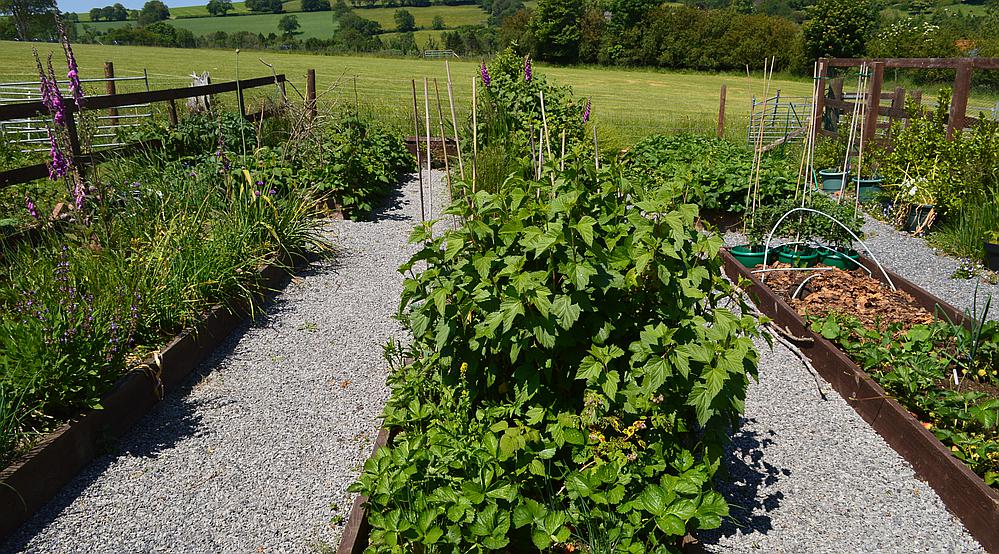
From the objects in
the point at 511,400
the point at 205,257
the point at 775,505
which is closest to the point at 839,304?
the point at 775,505

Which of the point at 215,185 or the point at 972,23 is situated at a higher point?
the point at 972,23

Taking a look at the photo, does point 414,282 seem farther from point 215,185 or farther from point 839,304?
point 215,185

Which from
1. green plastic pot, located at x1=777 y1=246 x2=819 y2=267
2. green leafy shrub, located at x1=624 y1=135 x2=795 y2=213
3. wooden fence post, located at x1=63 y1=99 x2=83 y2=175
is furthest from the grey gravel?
wooden fence post, located at x1=63 y1=99 x2=83 y2=175

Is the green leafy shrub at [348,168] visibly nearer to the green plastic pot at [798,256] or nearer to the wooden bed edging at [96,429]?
the wooden bed edging at [96,429]

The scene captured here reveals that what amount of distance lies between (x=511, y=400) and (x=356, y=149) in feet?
17.9

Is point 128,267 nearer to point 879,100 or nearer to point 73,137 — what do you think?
point 73,137

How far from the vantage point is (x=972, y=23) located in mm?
44000

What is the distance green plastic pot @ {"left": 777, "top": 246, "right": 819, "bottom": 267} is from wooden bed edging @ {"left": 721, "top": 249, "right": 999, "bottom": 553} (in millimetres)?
955

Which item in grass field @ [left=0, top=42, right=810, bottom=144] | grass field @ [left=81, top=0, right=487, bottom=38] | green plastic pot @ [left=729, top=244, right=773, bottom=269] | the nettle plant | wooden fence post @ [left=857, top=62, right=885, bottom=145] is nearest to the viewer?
the nettle plant

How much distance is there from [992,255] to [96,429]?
23.2ft

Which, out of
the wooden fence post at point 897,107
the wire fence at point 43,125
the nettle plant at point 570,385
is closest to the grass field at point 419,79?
the wire fence at point 43,125

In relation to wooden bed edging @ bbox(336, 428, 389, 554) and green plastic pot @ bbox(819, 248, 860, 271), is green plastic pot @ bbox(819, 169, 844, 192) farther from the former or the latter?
wooden bed edging @ bbox(336, 428, 389, 554)

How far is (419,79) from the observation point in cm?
2900

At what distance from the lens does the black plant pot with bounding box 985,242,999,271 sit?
590 centimetres
